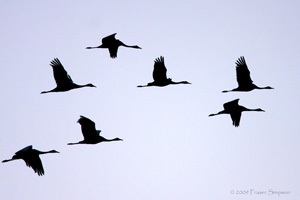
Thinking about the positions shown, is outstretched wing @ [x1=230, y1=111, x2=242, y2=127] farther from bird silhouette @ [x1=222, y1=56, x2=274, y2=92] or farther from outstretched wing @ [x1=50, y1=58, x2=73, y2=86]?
outstretched wing @ [x1=50, y1=58, x2=73, y2=86]

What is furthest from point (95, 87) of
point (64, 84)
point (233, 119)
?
point (233, 119)

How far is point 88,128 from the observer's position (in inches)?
897

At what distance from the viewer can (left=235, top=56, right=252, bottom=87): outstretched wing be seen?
2564cm

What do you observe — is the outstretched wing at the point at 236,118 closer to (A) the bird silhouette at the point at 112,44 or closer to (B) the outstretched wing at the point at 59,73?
(A) the bird silhouette at the point at 112,44

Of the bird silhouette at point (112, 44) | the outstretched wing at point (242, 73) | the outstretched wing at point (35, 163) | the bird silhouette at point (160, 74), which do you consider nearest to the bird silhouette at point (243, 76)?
the outstretched wing at point (242, 73)

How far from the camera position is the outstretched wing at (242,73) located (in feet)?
84.1

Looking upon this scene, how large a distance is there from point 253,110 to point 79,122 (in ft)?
26.5

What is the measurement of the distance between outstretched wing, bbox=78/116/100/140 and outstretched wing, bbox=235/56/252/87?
21.3ft

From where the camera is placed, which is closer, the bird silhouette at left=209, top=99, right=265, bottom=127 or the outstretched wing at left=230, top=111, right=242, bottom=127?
the bird silhouette at left=209, top=99, right=265, bottom=127

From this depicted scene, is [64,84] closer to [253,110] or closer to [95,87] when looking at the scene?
[95,87]

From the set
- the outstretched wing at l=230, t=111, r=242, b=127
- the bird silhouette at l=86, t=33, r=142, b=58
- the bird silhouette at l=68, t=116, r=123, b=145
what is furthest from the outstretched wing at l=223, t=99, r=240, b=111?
the bird silhouette at l=86, t=33, r=142, b=58

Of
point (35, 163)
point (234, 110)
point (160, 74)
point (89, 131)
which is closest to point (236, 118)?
point (234, 110)

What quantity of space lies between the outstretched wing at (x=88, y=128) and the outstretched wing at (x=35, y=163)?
1.99 metres

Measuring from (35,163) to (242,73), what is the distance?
29.9 ft
